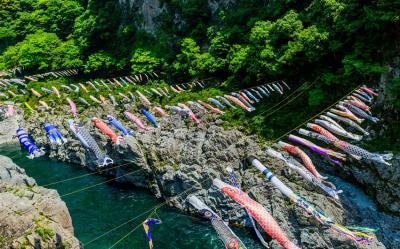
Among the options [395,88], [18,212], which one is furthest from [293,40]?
[18,212]

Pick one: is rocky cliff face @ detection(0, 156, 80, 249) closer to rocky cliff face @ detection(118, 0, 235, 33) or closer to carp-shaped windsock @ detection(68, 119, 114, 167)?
carp-shaped windsock @ detection(68, 119, 114, 167)

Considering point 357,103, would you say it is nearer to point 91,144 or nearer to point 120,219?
point 91,144

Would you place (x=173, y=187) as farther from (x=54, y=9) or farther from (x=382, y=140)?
(x=54, y=9)

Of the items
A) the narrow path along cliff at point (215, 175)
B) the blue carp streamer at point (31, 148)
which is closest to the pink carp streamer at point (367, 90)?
the narrow path along cliff at point (215, 175)

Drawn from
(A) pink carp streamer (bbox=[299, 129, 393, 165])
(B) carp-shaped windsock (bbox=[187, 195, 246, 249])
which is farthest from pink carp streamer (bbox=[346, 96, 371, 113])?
(B) carp-shaped windsock (bbox=[187, 195, 246, 249])

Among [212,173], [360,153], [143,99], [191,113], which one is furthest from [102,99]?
[360,153]

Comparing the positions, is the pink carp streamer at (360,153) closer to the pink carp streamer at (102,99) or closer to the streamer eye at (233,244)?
the streamer eye at (233,244)
